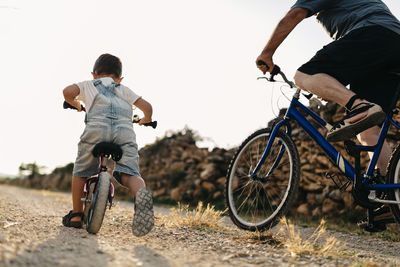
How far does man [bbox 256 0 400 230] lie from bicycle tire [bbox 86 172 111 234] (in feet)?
4.96

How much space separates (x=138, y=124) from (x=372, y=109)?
1747 mm

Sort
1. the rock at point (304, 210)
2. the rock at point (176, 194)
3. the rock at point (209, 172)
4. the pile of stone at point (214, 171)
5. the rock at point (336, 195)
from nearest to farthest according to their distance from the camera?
the rock at point (336, 195)
the pile of stone at point (214, 171)
the rock at point (304, 210)
the rock at point (209, 172)
the rock at point (176, 194)

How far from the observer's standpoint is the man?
2.26 metres

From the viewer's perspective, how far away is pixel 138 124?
2941 mm

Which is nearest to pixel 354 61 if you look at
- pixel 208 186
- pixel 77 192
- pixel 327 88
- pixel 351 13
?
pixel 327 88

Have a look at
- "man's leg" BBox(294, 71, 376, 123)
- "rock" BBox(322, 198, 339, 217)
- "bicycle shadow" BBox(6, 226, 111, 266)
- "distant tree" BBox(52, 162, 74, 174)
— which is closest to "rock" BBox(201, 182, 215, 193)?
"rock" BBox(322, 198, 339, 217)

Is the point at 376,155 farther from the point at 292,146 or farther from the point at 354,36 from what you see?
the point at 354,36

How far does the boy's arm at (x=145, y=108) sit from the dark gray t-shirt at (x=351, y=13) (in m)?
1.32

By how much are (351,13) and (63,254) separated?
7.63 feet

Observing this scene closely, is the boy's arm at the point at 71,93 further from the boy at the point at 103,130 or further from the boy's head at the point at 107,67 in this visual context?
the boy's head at the point at 107,67

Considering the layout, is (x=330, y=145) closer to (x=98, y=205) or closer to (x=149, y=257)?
(x=149, y=257)

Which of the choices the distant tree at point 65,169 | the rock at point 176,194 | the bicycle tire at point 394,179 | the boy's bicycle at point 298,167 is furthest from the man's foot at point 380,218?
the distant tree at point 65,169

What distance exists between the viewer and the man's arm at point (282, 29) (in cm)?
246

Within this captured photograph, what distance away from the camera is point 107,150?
8.00 feet
